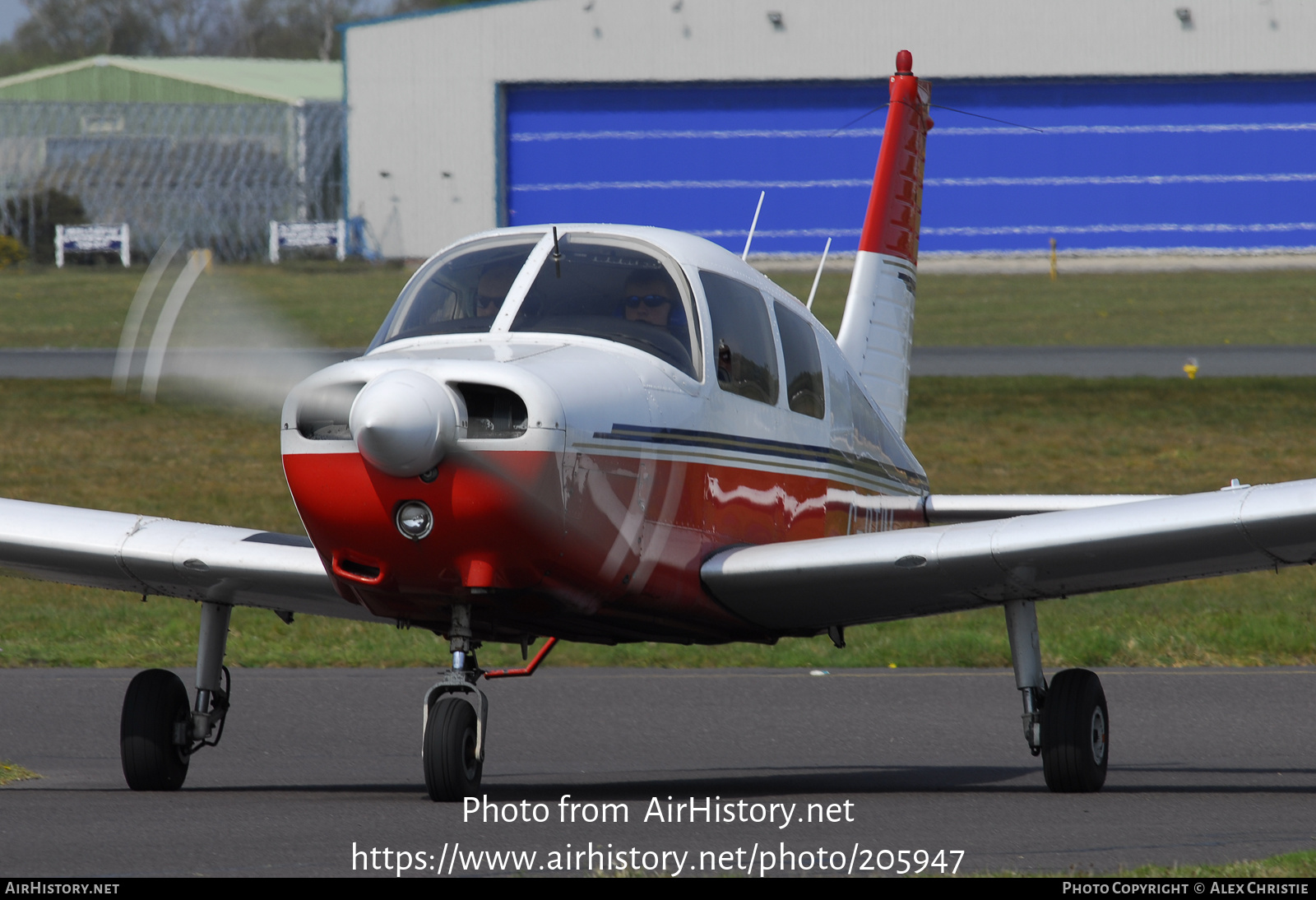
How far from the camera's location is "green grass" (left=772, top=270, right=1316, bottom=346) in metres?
32.1

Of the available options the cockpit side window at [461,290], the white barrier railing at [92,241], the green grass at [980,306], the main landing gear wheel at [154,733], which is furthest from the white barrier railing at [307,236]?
the cockpit side window at [461,290]

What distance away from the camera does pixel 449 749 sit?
7.09 metres

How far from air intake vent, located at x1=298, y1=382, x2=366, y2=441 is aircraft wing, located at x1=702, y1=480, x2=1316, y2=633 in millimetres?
2032

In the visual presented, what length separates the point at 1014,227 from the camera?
5050 centimetres

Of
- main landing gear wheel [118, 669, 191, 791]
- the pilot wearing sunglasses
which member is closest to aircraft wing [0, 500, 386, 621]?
main landing gear wheel [118, 669, 191, 791]

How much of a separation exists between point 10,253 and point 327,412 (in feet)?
149

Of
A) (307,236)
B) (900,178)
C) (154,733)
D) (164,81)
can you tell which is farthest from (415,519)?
(164,81)

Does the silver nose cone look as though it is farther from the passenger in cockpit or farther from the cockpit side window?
the passenger in cockpit

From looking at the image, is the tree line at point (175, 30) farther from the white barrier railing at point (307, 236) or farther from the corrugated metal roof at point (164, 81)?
the white barrier railing at point (307, 236)

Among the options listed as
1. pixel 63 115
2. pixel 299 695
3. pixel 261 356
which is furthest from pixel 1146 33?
pixel 261 356

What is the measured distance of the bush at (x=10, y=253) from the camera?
48.4 m

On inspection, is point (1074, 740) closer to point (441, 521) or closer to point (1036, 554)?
point (1036, 554)

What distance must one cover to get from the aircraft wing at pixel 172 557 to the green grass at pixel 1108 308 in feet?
74.1

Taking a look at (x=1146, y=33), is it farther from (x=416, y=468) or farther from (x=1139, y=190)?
(x=416, y=468)
